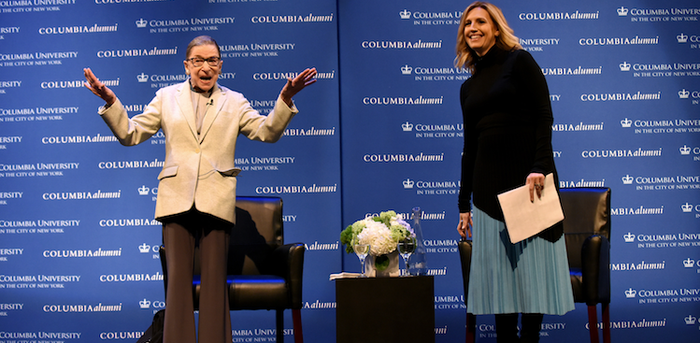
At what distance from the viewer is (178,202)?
7.43ft

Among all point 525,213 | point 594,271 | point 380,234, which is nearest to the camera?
point 525,213

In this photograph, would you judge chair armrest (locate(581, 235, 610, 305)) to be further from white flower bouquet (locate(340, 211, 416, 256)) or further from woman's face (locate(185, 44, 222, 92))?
woman's face (locate(185, 44, 222, 92))

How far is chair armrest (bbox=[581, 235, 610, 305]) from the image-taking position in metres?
2.76

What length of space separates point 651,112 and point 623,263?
1.19m

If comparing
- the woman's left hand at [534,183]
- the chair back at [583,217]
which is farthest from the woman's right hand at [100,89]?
the chair back at [583,217]

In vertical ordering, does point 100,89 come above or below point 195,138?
above

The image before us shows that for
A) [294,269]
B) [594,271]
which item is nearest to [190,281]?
[294,269]

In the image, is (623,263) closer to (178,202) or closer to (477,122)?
(477,122)

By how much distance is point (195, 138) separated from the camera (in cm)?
236

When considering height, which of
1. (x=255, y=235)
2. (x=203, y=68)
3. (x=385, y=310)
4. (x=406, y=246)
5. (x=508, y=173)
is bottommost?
(x=385, y=310)

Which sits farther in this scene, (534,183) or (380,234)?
(380,234)

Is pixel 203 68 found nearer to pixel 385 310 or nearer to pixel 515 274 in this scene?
pixel 385 310

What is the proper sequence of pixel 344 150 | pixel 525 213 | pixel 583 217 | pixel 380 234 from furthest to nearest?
1. pixel 344 150
2. pixel 583 217
3. pixel 380 234
4. pixel 525 213

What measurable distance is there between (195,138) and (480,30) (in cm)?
135
